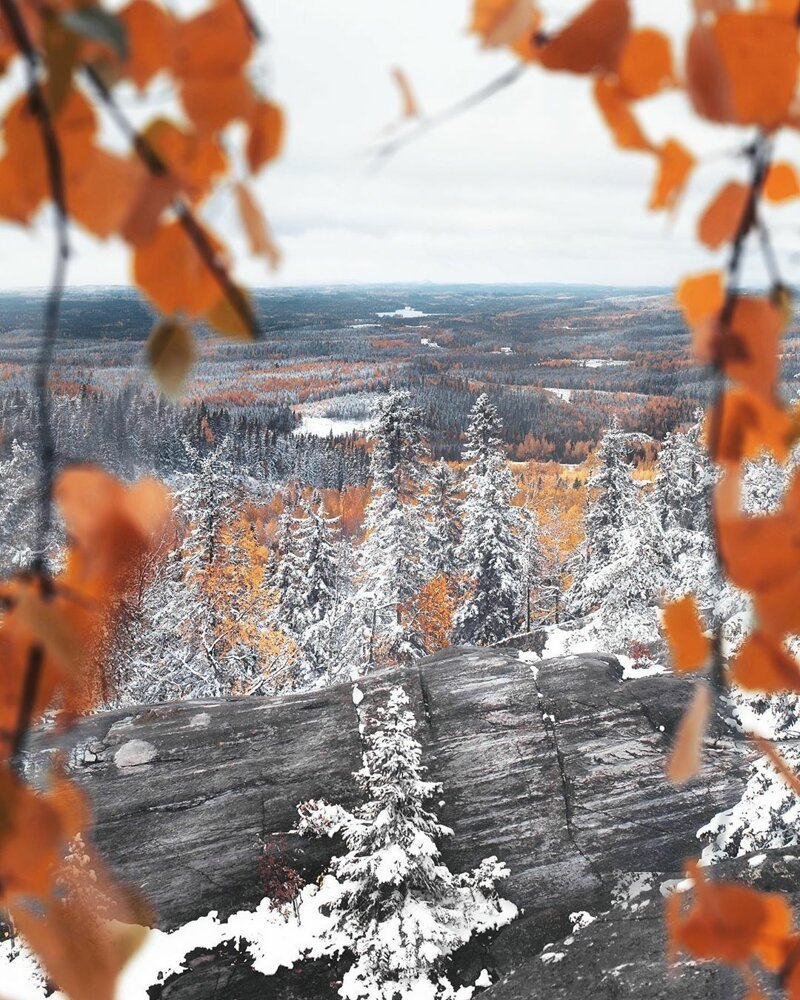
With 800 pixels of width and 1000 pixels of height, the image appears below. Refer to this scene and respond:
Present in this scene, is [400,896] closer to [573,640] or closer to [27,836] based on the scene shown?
[27,836]

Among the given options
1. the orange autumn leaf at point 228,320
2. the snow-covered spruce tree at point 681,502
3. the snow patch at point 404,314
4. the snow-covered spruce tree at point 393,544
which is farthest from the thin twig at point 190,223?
the snow patch at point 404,314

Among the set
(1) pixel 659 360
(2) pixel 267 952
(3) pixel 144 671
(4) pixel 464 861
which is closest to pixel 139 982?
(2) pixel 267 952

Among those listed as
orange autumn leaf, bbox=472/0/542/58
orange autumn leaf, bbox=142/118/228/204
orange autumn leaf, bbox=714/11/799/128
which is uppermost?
orange autumn leaf, bbox=472/0/542/58

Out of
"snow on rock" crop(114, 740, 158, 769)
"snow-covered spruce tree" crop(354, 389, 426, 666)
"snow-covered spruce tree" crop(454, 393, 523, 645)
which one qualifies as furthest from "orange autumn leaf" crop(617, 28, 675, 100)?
"snow-covered spruce tree" crop(454, 393, 523, 645)

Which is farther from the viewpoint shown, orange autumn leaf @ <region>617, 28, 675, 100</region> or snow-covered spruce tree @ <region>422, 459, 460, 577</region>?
snow-covered spruce tree @ <region>422, 459, 460, 577</region>

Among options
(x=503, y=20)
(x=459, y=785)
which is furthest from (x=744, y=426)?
(x=459, y=785)

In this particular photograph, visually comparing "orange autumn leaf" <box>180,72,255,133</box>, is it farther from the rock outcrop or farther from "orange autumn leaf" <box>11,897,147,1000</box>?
the rock outcrop
